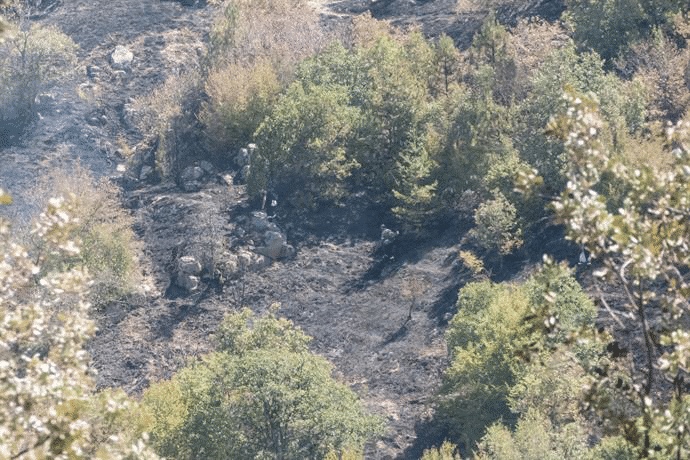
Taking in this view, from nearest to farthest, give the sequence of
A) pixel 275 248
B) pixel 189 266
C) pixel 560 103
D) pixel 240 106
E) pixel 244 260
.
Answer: pixel 560 103 < pixel 189 266 < pixel 244 260 < pixel 275 248 < pixel 240 106

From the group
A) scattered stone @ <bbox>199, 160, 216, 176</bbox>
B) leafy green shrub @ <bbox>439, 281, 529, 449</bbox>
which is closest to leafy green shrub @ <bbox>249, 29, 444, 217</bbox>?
scattered stone @ <bbox>199, 160, 216, 176</bbox>

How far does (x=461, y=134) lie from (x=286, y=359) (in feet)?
87.2

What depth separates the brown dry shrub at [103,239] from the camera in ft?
210

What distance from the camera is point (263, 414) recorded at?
4456 cm

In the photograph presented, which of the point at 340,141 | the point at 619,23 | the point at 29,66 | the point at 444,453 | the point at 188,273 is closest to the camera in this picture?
the point at 444,453

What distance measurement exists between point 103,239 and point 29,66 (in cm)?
2673

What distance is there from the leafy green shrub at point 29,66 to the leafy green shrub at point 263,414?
44339 mm

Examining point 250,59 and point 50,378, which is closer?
point 50,378

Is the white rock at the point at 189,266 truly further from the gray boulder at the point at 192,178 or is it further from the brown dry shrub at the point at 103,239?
the gray boulder at the point at 192,178

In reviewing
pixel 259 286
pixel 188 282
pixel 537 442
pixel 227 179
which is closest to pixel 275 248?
pixel 259 286

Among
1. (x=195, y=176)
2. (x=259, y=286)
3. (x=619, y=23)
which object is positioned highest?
(x=619, y=23)

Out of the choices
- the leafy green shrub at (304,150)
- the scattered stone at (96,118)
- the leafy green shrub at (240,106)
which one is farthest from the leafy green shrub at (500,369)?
the scattered stone at (96,118)

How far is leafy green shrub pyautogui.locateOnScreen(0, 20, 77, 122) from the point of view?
8612 centimetres

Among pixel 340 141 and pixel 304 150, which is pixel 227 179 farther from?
pixel 340 141
